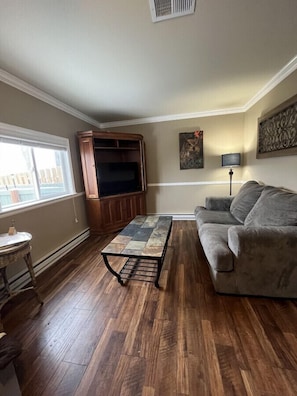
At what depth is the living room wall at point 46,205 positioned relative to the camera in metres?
2.04

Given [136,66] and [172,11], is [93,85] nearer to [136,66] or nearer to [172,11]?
[136,66]

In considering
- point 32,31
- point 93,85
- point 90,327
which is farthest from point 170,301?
point 93,85

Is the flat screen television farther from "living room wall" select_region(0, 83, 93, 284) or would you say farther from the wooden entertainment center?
"living room wall" select_region(0, 83, 93, 284)

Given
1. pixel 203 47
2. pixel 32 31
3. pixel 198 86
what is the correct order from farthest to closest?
pixel 198 86, pixel 203 47, pixel 32 31

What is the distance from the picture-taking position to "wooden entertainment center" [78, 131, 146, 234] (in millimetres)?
3291

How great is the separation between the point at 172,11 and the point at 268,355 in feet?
8.19

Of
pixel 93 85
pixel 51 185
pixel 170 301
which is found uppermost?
pixel 93 85

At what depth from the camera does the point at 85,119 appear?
11.8ft

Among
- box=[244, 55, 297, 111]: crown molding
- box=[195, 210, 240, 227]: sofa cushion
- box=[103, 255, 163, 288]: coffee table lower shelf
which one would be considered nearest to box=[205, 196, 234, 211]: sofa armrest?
box=[195, 210, 240, 227]: sofa cushion

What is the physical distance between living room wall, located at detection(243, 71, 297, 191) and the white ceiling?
0.22 m

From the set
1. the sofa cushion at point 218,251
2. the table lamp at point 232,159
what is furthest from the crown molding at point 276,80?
the sofa cushion at point 218,251

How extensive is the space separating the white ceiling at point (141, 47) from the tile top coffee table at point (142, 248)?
191 cm

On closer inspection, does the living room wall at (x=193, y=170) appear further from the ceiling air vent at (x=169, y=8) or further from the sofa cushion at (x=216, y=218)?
the ceiling air vent at (x=169, y=8)

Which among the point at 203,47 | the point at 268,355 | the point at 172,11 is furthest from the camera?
the point at 203,47
